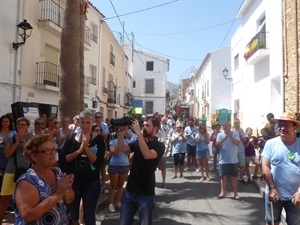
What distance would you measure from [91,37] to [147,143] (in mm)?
16742

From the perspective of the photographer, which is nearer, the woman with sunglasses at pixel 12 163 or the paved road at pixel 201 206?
the woman with sunglasses at pixel 12 163

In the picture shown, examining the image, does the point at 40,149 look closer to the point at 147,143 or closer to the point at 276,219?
the point at 147,143

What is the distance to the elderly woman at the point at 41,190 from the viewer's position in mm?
2227

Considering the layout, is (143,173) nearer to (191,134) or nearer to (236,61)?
(191,134)

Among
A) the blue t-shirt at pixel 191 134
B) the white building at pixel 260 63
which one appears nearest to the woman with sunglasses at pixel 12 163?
the blue t-shirt at pixel 191 134

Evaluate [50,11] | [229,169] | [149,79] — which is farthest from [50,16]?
[149,79]

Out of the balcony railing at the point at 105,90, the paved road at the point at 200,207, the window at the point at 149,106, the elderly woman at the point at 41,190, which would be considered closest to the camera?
the elderly woman at the point at 41,190

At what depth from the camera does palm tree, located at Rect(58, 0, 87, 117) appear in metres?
7.64

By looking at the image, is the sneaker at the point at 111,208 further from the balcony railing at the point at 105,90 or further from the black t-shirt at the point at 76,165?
the balcony railing at the point at 105,90

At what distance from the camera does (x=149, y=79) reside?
1660 inches

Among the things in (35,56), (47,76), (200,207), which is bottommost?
(200,207)

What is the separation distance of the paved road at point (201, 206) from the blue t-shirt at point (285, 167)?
1.98 meters

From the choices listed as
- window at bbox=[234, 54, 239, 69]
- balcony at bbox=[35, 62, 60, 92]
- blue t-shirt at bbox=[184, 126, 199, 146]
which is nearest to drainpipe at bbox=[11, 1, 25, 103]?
balcony at bbox=[35, 62, 60, 92]

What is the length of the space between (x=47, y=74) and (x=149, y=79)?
96.2 ft
